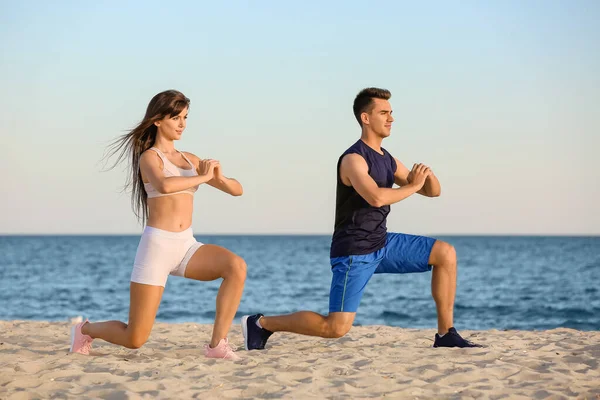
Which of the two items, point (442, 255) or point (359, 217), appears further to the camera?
point (442, 255)

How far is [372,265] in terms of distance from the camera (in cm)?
653

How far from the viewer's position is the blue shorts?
21.2 ft

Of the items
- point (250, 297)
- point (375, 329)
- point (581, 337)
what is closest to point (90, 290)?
point (250, 297)

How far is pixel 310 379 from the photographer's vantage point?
5492 millimetres

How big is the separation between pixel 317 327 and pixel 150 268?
4.68 feet

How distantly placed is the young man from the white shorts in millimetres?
1072

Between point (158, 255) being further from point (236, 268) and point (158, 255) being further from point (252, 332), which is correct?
point (252, 332)

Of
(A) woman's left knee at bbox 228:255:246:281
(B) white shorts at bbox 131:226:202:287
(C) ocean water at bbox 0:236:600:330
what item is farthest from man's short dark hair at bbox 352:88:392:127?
(C) ocean water at bbox 0:236:600:330

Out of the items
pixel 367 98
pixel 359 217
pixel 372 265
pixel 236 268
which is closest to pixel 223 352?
pixel 236 268

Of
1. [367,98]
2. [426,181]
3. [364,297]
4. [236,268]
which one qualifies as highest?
[367,98]

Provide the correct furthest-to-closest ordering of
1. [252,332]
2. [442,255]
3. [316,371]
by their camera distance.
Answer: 1. [252,332]
2. [442,255]
3. [316,371]

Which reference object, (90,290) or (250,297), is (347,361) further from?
(90,290)

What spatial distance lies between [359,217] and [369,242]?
0.71 feet

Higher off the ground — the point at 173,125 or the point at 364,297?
the point at 173,125
